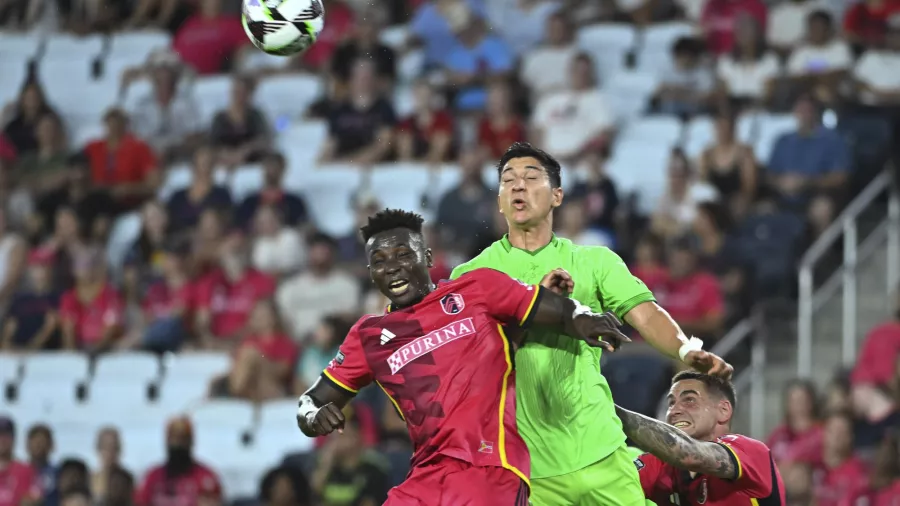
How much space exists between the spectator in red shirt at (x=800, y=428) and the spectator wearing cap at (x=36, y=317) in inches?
255

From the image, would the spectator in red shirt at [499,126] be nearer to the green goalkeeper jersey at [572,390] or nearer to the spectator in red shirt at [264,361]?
the spectator in red shirt at [264,361]

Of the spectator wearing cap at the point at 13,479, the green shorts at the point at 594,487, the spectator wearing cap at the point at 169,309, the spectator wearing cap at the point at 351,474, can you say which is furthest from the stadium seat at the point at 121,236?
the green shorts at the point at 594,487

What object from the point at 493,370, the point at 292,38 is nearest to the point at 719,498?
the point at 493,370

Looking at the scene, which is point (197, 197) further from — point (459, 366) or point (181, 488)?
point (459, 366)

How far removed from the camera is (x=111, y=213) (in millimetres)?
14477

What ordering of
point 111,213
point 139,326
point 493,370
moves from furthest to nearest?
1. point 111,213
2. point 139,326
3. point 493,370

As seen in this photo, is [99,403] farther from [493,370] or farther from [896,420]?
[493,370]

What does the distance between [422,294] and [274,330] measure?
20.7 feet

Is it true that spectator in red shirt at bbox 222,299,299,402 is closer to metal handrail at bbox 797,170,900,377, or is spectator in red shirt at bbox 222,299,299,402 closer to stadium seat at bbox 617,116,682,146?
stadium seat at bbox 617,116,682,146

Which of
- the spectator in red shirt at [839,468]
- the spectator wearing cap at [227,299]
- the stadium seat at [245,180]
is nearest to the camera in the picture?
the spectator in red shirt at [839,468]

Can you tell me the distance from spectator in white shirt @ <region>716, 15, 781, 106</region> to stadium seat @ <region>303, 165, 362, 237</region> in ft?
10.7

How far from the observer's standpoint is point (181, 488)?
1130 centimetres

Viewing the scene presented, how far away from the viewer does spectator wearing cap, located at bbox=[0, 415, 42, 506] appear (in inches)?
461

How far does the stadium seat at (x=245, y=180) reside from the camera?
1424 centimetres
